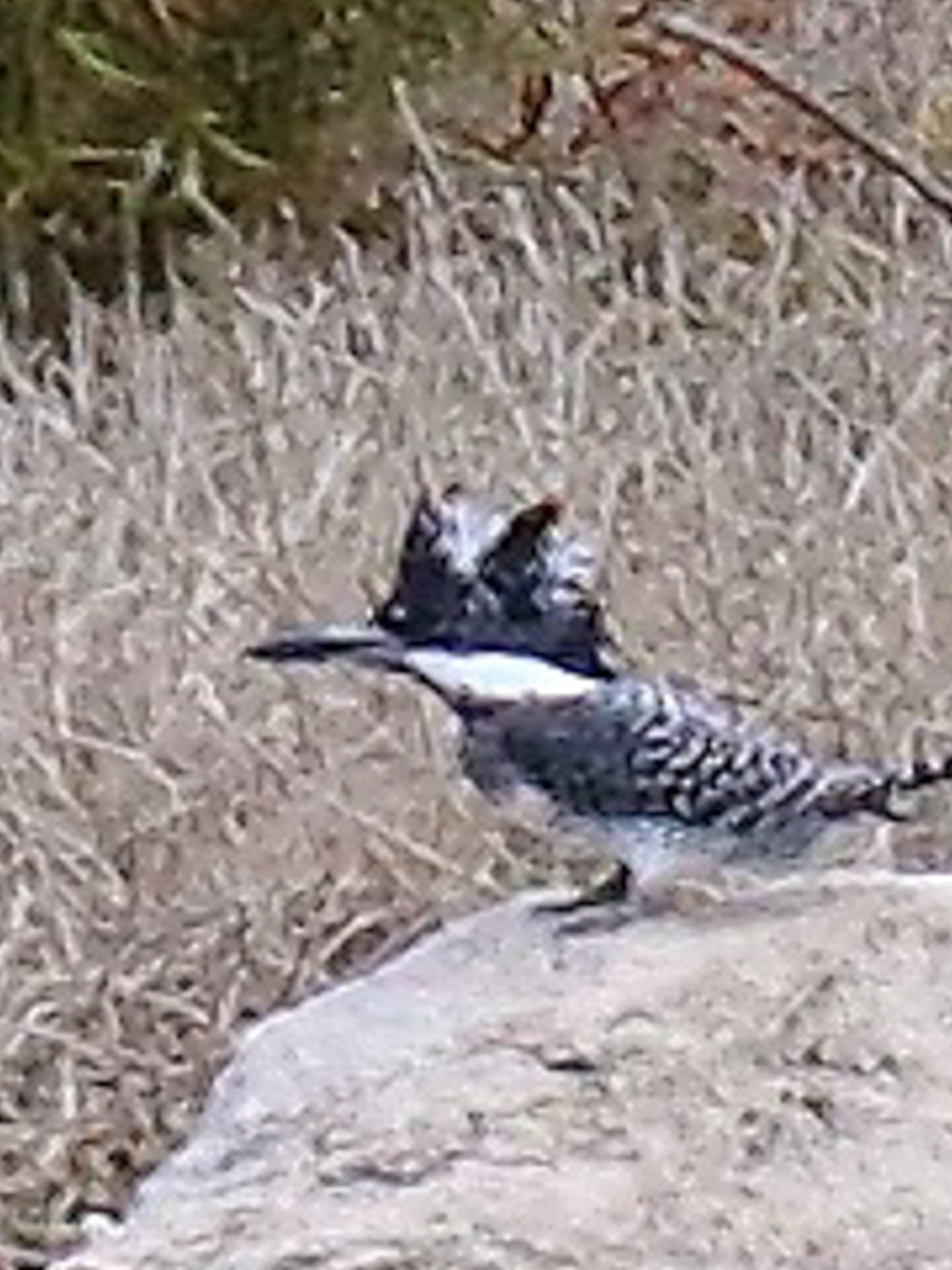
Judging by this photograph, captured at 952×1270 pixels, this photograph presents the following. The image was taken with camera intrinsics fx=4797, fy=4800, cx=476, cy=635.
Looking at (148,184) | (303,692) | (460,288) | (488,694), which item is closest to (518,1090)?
(488,694)

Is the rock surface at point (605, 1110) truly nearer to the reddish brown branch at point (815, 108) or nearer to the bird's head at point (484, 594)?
the bird's head at point (484, 594)

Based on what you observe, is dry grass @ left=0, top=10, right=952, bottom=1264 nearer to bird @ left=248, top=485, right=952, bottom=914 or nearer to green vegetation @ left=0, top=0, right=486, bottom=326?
green vegetation @ left=0, top=0, right=486, bottom=326

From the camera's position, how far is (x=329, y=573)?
4359mm

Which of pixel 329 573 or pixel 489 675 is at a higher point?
pixel 489 675

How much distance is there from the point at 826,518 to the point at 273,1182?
157 cm

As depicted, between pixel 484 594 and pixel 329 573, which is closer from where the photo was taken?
pixel 484 594

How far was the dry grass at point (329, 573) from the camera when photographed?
3.90 meters

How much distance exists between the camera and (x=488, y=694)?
3293mm

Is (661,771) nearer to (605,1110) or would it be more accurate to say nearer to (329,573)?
(605,1110)

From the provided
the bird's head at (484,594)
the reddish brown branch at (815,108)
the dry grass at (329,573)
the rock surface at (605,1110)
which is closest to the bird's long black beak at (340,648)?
the bird's head at (484,594)

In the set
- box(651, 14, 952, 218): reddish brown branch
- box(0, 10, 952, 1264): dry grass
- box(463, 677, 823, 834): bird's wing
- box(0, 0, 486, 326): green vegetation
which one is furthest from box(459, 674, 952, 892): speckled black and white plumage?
box(0, 0, 486, 326): green vegetation

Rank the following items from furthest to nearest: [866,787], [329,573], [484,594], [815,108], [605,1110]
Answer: [815,108]
[329,573]
[866,787]
[484,594]
[605,1110]

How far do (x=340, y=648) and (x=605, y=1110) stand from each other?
1.45 feet

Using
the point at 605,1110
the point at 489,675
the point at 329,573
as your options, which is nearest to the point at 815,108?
the point at 329,573
